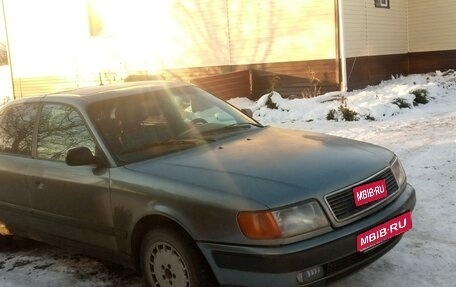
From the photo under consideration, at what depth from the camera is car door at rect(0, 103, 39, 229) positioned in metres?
4.68

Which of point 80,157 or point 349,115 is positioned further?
point 349,115

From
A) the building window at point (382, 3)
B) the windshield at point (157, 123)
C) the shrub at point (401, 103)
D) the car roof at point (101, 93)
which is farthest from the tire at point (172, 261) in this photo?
the building window at point (382, 3)

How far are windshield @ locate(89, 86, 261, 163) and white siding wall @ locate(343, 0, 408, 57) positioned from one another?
31.9 feet

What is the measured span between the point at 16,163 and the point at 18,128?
0.38m

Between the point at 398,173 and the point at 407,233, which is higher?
the point at 398,173

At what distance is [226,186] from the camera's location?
11.0 feet

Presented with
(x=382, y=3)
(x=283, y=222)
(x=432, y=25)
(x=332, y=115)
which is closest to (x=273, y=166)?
(x=283, y=222)

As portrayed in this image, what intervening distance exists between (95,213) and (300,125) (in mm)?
7014

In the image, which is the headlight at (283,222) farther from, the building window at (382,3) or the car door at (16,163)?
the building window at (382,3)

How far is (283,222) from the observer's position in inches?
124

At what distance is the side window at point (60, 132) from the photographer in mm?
4293

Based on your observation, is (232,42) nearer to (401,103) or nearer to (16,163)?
(401,103)

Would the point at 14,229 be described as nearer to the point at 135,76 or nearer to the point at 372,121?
the point at 372,121

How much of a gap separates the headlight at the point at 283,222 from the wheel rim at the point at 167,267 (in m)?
0.57
